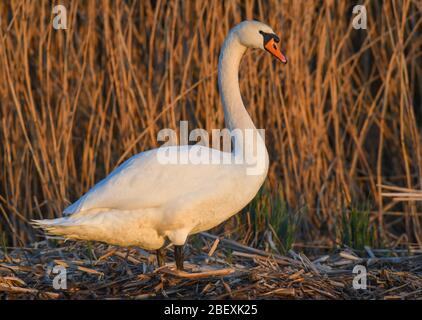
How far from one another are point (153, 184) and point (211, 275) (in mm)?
567

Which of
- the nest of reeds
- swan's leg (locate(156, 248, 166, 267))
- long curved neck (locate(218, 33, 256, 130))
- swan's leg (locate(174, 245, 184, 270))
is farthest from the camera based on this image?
long curved neck (locate(218, 33, 256, 130))

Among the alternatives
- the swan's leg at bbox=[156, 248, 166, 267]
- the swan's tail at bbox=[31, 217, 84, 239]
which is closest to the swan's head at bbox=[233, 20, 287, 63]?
the swan's leg at bbox=[156, 248, 166, 267]

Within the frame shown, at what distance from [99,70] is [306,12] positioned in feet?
5.69

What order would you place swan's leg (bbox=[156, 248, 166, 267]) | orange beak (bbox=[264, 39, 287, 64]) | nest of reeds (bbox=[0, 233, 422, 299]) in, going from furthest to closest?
1. orange beak (bbox=[264, 39, 287, 64])
2. swan's leg (bbox=[156, 248, 166, 267])
3. nest of reeds (bbox=[0, 233, 422, 299])

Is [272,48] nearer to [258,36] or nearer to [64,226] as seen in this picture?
[258,36]

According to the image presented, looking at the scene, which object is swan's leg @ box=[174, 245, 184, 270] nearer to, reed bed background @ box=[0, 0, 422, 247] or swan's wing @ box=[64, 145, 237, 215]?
swan's wing @ box=[64, 145, 237, 215]

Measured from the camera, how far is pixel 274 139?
6.20m

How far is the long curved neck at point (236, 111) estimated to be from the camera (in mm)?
4406

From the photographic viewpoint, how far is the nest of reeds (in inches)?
163

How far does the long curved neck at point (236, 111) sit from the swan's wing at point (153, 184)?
0.62ft

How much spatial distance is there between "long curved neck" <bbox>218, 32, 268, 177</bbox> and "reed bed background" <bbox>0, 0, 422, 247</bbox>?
113cm

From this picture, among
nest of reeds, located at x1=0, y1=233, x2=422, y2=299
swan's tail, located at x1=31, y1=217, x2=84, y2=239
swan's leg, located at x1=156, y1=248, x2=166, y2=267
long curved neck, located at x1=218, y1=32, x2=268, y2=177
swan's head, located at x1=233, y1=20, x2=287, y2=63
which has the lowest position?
nest of reeds, located at x1=0, y1=233, x2=422, y2=299
